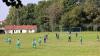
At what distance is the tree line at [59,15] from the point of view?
4589 inches

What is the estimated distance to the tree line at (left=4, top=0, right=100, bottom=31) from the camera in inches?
4589

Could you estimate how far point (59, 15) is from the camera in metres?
130

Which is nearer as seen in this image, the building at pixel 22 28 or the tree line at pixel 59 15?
the tree line at pixel 59 15

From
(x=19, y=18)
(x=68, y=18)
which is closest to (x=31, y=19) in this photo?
Answer: (x=19, y=18)

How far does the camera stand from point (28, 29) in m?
135

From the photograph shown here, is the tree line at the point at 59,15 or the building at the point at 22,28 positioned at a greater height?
the tree line at the point at 59,15

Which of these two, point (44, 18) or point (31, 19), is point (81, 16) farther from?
point (31, 19)

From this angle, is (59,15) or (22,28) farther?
(22,28)

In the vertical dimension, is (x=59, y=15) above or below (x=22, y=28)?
above

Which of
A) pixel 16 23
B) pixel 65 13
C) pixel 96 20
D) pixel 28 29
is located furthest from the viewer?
pixel 16 23

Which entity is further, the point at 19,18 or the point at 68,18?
the point at 19,18

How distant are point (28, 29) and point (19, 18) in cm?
888

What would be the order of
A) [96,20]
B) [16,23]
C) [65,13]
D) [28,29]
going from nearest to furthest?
[96,20] → [65,13] → [28,29] → [16,23]

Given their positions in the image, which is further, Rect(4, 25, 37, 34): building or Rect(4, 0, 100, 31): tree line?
Rect(4, 25, 37, 34): building
